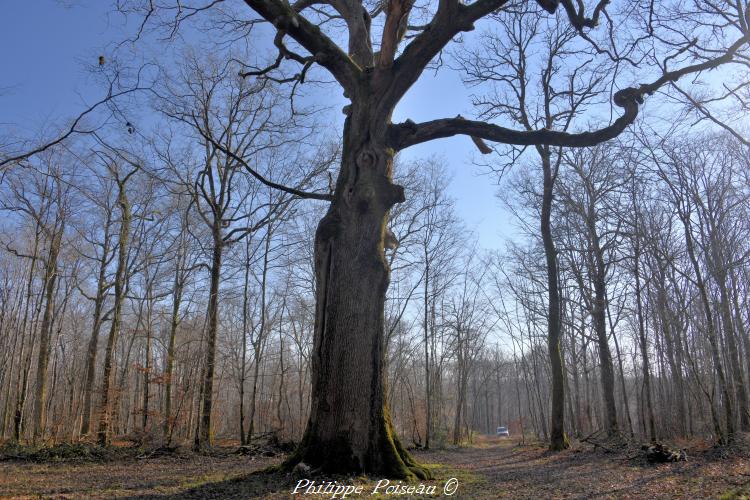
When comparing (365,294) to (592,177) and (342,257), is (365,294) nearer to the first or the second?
(342,257)

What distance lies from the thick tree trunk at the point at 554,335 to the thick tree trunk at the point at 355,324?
8.94 m

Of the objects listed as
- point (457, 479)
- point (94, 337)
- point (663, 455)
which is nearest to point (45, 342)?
point (94, 337)

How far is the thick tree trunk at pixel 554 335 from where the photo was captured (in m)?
13.5

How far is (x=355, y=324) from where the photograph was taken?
5.76 m

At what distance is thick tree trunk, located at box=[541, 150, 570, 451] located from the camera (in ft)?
44.3

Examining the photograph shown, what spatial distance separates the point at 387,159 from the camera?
6.53m

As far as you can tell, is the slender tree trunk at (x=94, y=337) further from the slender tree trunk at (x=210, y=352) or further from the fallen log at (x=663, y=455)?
the fallen log at (x=663, y=455)

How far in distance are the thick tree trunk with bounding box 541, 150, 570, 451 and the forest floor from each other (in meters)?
2.04

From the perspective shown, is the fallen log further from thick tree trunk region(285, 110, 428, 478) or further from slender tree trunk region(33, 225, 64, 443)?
slender tree trunk region(33, 225, 64, 443)

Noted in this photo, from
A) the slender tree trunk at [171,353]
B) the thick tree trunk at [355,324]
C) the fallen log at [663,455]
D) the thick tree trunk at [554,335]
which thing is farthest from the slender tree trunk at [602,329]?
the slender tree trunk at [171,353]

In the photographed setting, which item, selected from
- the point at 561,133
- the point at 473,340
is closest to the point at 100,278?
the point at 561,133

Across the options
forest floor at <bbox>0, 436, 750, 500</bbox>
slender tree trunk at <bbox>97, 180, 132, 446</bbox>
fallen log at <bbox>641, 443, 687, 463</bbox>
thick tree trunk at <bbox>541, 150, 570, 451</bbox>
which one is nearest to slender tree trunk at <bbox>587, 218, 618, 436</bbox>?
thick tree trunk at <bbox>541, 150, 570, 451</bbox>

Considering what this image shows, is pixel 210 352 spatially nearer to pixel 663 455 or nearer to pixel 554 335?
pixel 554 335

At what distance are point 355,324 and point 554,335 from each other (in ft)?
33.4
